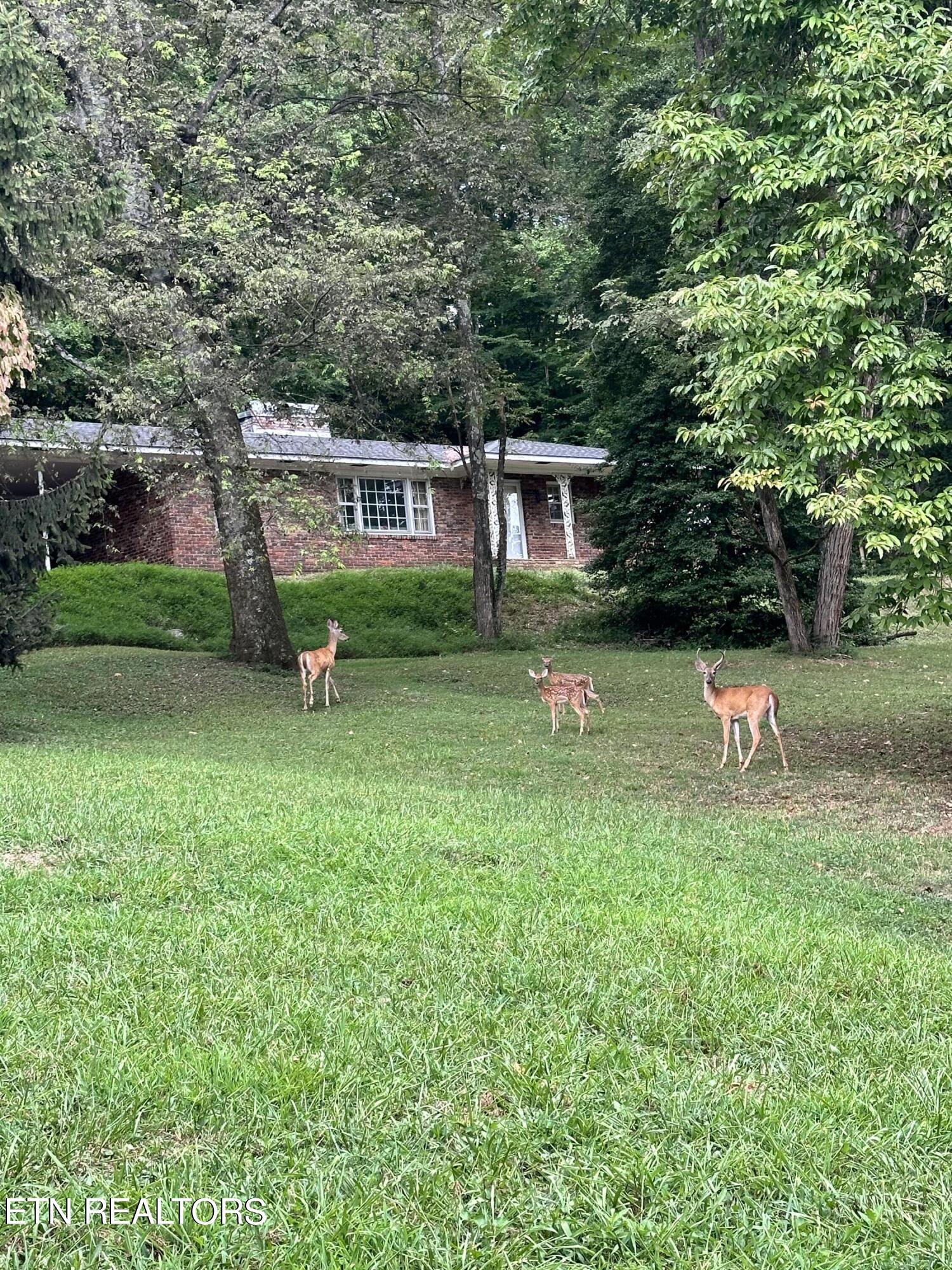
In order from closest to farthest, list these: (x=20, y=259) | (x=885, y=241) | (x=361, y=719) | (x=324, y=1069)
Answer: (x=324, y=1069)
(x=885, y=241)
(x=20, y=259)
(x=361, y=719)

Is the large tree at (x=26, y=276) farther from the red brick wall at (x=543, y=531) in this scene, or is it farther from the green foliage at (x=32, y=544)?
the red brick wall at (x=543, y=531)

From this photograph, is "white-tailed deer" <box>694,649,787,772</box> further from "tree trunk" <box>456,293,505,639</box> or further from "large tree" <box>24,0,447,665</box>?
"tree trunk" <box>456,293,505,639</box>

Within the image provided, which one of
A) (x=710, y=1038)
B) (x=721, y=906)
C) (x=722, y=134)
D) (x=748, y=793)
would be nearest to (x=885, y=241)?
(x=722, y=134)

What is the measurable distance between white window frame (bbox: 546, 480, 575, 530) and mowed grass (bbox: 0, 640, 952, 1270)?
78.5 feet

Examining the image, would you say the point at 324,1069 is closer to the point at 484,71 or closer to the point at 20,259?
the point at 20,259

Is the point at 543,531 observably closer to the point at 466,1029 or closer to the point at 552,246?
the point at 552,246

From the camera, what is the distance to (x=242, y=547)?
1817 centimetres

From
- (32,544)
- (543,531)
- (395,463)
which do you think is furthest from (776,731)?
(543,531)

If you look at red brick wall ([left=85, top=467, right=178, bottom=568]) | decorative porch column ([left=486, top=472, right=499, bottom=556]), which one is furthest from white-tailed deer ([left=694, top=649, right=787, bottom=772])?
decorative porch column ([left=486, top=472, right=499, bottom=556])

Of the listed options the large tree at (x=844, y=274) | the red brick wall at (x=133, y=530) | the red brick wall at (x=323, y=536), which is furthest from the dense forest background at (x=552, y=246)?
the red brick wall at (x=133, y=530)

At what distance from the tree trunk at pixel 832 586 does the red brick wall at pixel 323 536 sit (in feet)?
25.0

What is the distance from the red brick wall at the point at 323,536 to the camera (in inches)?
1051

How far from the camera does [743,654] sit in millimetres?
23078

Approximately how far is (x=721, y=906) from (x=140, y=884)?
309cm
